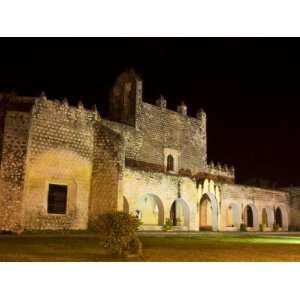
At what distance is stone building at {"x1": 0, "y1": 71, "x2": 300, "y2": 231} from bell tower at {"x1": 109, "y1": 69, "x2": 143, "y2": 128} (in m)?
0.07

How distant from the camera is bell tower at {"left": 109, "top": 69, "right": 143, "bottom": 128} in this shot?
27734mm

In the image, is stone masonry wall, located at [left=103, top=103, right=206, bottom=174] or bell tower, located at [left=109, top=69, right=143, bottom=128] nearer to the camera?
stone masonry wall, located at [left=103, top=103, right=206, bottom=174]

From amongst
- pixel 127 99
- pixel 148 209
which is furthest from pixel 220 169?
pixel 127 99

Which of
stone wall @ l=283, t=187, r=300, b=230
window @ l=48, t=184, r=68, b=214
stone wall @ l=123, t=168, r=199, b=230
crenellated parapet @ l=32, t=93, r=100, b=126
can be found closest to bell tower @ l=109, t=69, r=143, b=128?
crenellated parapet @ l=32, t=93, r=100, b=126

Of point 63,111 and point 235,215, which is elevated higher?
point 63,111

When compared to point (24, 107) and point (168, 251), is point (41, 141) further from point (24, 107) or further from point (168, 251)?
point (168, 251)

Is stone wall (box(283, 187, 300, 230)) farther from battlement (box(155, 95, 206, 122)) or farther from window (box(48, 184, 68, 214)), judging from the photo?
window (box(48, 184, 68, 214))

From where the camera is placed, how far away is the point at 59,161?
70.4 feet

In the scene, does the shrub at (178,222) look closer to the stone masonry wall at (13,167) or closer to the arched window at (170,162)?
the arched window at (170,162)

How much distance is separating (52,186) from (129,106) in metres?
9.18

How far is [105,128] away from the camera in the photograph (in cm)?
2317

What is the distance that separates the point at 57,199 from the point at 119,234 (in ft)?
37.9

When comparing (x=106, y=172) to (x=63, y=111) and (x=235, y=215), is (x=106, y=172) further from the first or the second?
(x=235, y=215)

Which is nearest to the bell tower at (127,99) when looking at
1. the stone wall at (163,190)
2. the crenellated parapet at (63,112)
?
the crenellated parapet at (63,112)
